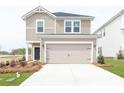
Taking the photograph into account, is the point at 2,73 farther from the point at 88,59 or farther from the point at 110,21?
the point at 110,21

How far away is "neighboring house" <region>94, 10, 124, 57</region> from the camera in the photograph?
125ft

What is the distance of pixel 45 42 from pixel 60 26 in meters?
3.76

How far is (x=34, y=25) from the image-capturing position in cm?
3506

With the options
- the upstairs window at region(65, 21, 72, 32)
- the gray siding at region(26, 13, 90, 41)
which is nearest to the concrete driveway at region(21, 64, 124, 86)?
the upstairs window at region(65, 21, 72, 32)

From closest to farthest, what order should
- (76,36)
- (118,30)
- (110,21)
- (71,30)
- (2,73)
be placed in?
(2,73) → (76,36) → (71,30) → (118,30) → (110,21)

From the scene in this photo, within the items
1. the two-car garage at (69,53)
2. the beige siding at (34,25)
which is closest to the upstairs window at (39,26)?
the beige siding at (34,25)

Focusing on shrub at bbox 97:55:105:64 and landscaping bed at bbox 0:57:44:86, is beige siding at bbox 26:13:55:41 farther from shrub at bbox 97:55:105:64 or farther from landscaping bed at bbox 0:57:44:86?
landscaping bed at bbox 0:57:44:86

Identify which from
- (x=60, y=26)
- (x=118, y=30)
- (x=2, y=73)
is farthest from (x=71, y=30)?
(x=2, y=73)

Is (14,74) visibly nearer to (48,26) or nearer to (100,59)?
(100,59)

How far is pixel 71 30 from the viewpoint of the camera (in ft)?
114

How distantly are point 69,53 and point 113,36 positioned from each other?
12272 millimetres

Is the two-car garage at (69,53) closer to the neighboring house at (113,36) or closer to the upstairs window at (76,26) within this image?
the upstairs window at (76,26)

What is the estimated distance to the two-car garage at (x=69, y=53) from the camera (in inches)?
1271

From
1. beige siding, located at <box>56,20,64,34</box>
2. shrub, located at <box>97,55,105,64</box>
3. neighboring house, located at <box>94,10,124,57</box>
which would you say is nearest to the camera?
shrub, located at <box>97,55,105,64</box>
